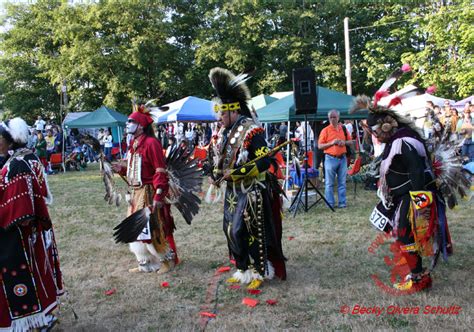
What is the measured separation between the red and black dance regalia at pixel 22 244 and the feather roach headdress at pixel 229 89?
5.80 ft

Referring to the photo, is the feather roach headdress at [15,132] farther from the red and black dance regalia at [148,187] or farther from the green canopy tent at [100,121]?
the green canopy tent at [100,121]

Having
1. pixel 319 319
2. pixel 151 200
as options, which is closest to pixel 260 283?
pixel 319 319

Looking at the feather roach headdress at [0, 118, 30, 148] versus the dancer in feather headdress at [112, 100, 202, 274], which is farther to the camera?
the dancer in feather headdress at [112, 100, 202, 274]

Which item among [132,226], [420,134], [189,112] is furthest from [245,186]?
[189,112]

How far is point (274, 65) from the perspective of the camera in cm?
2648

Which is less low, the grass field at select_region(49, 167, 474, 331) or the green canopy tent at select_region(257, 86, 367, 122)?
the green canopy tent at select_region(257, 86, 367, 122)

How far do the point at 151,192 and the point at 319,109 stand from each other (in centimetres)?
587

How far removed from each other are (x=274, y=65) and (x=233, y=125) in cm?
2316

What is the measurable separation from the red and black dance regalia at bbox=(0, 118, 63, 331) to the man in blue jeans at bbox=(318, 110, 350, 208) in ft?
17.7

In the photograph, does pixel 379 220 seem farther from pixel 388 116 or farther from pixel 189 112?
pixel 189 112

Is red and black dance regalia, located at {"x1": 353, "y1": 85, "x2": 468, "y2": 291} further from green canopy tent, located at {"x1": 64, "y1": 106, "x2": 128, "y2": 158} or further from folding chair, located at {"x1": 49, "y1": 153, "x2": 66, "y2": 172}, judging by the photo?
folding chair, located at {"x1": 49, "y1": 153, "x2": 66, "y2": 172}

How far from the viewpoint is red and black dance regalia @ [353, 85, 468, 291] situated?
3.73m

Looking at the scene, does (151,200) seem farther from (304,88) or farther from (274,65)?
(274,65)

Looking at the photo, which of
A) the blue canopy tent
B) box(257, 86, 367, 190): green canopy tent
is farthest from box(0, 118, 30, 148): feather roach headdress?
the blue canopy tent
